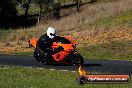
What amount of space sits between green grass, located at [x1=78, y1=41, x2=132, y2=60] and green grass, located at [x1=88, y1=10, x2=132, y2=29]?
7.63 meters

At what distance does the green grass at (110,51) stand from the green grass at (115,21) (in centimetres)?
763

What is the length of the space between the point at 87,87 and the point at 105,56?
1572 cm

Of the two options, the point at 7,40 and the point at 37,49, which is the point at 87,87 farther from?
the point at 7,40

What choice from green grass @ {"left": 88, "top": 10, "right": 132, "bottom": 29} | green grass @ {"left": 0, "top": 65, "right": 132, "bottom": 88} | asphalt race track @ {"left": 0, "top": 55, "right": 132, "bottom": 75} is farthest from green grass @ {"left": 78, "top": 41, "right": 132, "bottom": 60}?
green grass @ {"left": 0, "top": 65, "right": 132, "bottom": 88}

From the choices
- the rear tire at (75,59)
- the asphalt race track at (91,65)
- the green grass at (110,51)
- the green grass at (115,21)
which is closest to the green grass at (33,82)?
the asphalt race track at (91,65)

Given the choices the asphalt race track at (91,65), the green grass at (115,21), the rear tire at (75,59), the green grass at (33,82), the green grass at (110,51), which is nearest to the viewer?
the green grass at (33,82)

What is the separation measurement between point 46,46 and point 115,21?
2209 cm

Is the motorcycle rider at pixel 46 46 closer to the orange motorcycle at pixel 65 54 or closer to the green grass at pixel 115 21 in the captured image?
the orange motorcycle at pixel 65 54

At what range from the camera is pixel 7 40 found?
38.5 m

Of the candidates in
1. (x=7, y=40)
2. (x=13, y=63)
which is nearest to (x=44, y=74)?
(x=13, y=63)

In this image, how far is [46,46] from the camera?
21.7 meters

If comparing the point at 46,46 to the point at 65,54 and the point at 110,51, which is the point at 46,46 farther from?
the point at 110,51

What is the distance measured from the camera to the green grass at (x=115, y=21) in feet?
130

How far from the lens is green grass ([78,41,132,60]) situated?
2775 centimetres
